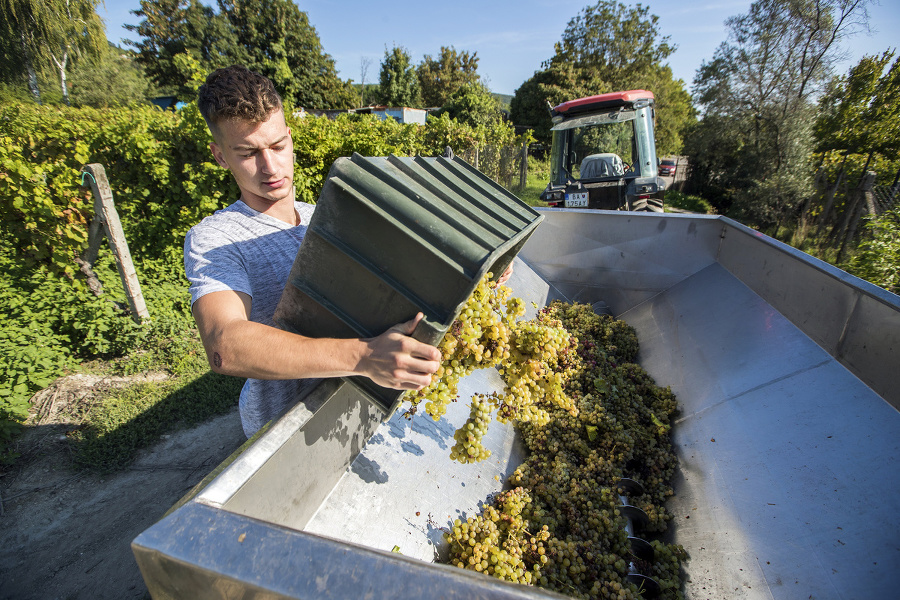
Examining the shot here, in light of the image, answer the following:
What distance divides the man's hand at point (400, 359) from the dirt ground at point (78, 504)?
8.14 feet

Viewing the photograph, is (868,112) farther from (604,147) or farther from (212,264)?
(212,264)

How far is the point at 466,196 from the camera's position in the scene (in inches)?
62.3

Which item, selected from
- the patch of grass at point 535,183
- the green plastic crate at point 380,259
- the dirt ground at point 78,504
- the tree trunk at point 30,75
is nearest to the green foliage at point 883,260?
the green plastic crate at point 380,259

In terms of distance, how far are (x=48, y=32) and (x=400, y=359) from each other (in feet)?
115

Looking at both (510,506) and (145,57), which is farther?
(145,57)

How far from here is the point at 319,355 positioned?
3.81 ft

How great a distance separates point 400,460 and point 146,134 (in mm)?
5663

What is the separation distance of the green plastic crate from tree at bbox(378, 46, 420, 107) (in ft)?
138

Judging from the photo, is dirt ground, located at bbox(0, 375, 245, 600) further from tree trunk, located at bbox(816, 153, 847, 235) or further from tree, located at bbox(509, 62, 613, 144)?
tree, located at bbox(509, 62, 613, 144)

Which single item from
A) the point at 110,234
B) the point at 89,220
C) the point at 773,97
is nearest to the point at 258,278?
the point at 110,234

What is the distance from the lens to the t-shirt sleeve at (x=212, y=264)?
1.29 m

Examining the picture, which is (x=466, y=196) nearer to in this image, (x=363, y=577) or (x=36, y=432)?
(x=363, y=577)

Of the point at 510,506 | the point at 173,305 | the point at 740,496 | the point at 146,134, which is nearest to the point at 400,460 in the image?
the point at 510,506

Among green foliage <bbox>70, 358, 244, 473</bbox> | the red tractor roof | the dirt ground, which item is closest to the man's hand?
the dirt ground
